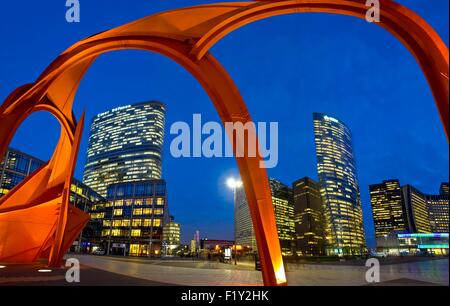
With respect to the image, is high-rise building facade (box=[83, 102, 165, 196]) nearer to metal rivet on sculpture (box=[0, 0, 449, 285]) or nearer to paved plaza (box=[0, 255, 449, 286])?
paved plaza (box=[0, 255, 449, 286])

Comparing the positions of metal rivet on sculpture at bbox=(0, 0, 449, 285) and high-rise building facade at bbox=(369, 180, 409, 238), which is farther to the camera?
high-rise building facade at bbox=(369, 180, 409, 238)

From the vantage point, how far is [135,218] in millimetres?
86562

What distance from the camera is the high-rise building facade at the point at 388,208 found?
583 feet

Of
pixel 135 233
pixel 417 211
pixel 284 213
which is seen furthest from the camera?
pixel 284 213

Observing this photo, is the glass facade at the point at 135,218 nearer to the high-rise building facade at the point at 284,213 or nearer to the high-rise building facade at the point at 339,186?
the high-rise building facade at the point at 284,213

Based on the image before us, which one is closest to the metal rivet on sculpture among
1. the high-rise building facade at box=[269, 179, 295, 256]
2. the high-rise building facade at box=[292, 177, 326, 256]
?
the high-rise building facade at box=[292, 177, 326, 256]

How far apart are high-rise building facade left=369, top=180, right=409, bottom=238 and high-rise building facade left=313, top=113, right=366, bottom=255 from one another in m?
36.5

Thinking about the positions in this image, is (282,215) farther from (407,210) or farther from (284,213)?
(407,210)

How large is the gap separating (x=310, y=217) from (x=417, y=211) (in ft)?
214

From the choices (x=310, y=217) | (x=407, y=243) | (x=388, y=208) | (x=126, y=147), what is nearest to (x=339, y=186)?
(x=310, y=217)

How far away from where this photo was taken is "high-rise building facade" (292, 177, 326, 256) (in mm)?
124000

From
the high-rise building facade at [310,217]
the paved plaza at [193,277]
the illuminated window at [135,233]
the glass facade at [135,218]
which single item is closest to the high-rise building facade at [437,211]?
the high-rise building facade at [310,217]

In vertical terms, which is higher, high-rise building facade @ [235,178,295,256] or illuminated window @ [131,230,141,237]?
high-rise building facade @ [235,178,295,256]

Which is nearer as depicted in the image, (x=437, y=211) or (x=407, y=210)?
(x=437, y=211)
